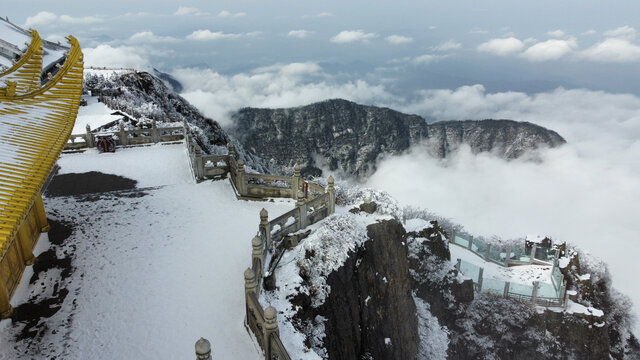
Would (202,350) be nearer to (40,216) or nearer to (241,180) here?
(40,216)

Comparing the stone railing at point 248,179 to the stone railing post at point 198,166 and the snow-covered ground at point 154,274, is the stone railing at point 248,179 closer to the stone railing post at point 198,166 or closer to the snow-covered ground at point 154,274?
the stone railing post at point 198,166

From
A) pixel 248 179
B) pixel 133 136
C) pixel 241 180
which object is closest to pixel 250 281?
pixel 241 180

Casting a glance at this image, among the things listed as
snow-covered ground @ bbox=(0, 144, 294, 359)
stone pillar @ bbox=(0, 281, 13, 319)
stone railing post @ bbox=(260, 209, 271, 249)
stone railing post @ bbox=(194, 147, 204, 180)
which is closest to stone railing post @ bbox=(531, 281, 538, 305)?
snow-covered ground @ bbox=(0, 144, 294, 359)

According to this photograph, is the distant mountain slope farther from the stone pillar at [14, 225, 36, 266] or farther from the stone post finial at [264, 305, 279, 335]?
the stone post finial at [264, 305, 279, 335]

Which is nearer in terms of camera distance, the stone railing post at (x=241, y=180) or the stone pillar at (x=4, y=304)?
the stone pillar at (x=4, y=304)

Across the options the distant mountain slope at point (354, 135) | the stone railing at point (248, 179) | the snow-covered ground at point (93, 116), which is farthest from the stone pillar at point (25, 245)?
the distant mountain slope at point (354, 135)

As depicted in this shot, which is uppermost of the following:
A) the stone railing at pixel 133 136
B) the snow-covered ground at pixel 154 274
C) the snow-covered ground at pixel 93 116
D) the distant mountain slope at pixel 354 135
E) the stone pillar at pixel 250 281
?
the snow-covered ground at pixel 93 116

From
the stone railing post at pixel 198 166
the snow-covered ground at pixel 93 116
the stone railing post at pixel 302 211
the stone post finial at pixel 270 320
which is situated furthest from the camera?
the snow-covered ground at pixel 93 116
